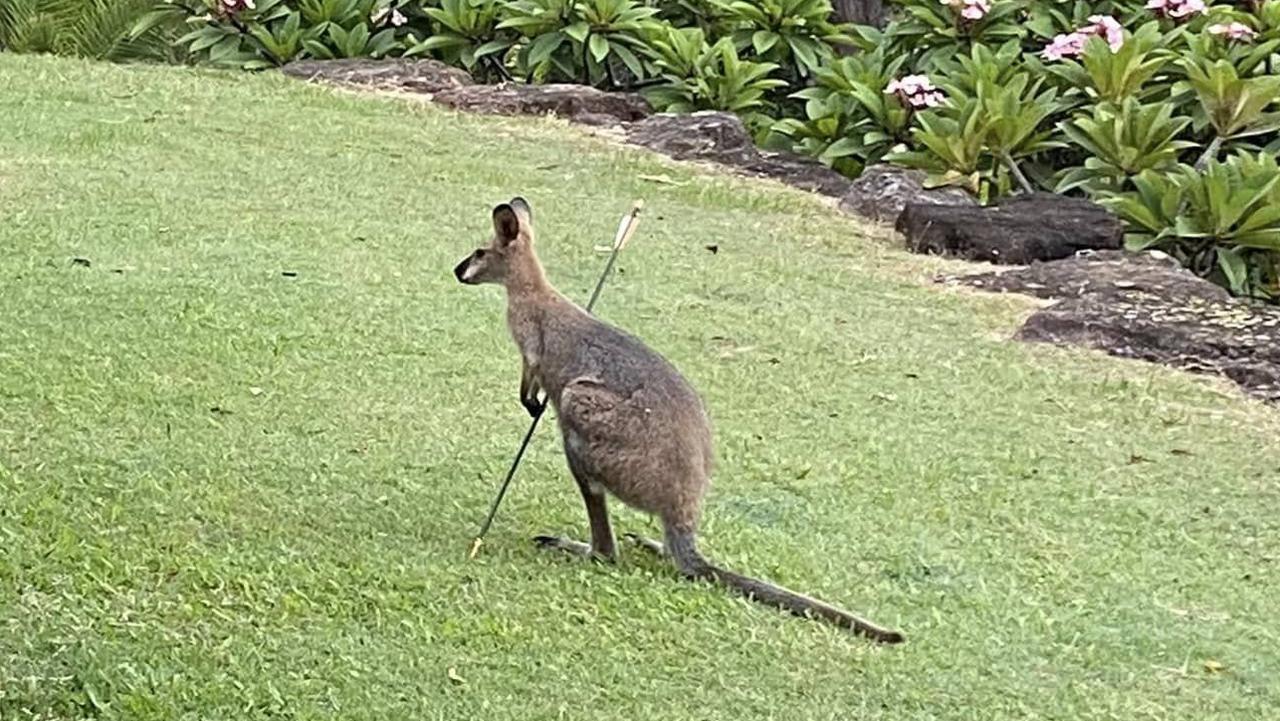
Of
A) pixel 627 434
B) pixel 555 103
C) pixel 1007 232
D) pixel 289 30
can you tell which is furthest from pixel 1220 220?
pixel 289 30

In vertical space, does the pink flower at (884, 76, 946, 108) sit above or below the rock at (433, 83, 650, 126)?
above

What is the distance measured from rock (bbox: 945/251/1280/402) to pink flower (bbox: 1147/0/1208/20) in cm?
282

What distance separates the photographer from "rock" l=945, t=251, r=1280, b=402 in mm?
7637

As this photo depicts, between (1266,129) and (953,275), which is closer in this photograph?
(953,275)

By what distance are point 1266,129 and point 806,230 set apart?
2.47 meters

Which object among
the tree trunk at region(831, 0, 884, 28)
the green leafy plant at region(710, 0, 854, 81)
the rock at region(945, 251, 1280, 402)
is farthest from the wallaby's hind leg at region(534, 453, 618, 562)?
the tree trunk at region(831, 0, 884, 28)

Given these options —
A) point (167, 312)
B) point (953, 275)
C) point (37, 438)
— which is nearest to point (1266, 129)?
point (953, 275)

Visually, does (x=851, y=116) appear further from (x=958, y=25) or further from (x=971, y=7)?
(x=971, y=7)

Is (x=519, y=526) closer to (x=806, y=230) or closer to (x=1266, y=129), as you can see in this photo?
(x=806, y=230)

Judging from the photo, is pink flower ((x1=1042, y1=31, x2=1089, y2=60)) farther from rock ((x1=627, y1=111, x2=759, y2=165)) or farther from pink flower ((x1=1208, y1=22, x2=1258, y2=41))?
rock ((x1=627, y1=111, x2=759, y2=165))

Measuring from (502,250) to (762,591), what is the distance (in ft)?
3.61

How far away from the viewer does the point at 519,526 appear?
5094 mm

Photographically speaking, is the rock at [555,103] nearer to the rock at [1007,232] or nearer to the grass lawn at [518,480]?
the grass lawn at [518,480]

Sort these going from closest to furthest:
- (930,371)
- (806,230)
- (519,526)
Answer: (519,526) → (930,371) → (806,230)
